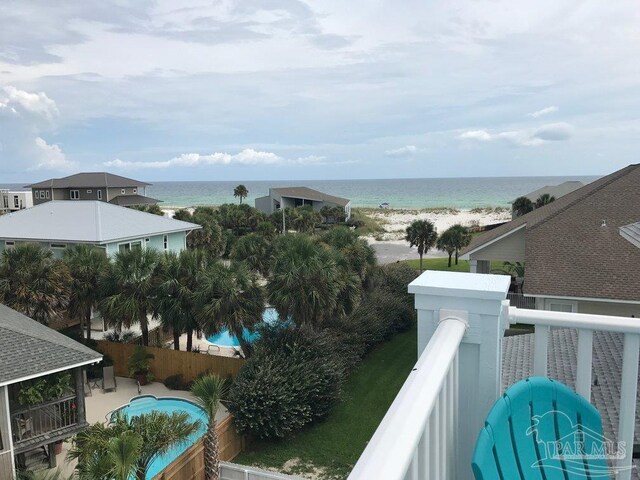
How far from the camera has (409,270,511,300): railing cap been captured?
2402mm

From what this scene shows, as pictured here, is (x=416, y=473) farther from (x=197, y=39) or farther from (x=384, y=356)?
(x=197, y=39)

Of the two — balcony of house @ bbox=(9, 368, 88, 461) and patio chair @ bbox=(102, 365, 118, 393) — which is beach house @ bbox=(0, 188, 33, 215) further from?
balcony of house @ bbox=(9, 368, 88, 461)

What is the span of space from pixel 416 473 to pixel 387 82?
35.4 metres

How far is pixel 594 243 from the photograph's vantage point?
17.2m

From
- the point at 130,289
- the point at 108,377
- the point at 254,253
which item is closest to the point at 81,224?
the point at 254,253

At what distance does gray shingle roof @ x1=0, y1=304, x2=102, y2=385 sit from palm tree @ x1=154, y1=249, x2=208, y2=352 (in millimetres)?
4710

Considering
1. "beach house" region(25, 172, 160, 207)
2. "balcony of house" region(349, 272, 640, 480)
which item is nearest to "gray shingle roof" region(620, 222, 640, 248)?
"balcony of house" region(349, 272, 640, 480)

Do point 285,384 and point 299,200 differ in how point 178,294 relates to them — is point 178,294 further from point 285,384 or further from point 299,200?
point 299,200

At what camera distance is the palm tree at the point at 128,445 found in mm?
7703

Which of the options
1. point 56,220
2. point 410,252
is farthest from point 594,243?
point 410,252

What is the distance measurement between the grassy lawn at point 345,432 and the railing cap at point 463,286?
1035 centimetres

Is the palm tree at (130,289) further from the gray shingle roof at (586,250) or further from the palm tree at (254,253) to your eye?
the gray shingle roof at (586,250)

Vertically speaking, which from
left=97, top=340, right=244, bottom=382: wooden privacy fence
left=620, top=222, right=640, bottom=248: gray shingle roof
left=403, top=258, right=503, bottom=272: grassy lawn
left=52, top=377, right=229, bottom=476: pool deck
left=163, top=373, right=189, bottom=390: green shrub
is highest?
→ left=620, top=222, right=640, bottom=248: gray shingle roof

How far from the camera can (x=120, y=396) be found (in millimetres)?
17000
